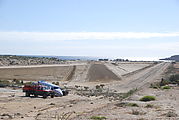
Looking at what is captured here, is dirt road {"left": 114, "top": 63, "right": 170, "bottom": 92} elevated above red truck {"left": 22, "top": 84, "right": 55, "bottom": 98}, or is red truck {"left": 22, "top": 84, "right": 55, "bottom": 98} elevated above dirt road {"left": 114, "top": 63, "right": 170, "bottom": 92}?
red truck {"left": 22, "top": 84, "right": 55, "bottom": 98}

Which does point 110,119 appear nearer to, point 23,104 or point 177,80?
point 23,104

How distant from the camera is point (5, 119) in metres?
18.1

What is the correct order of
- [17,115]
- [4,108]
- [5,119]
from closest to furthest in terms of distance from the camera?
[5,119], [17,115], [4,108]

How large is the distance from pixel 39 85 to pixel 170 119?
61.3 ft

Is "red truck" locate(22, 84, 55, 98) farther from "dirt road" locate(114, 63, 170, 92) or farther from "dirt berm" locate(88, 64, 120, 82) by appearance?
"dirt berm" locate(88, 64, 120, 82)

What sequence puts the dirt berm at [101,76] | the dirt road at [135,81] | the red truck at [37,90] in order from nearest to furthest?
the red truck at [37,90], the dirt road at [135,81], the dirt berm at [101,76]

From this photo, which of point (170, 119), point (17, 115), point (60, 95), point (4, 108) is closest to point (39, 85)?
point (60, 95)

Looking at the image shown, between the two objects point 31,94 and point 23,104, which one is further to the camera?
point 31,94

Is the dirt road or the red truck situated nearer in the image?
the red truck

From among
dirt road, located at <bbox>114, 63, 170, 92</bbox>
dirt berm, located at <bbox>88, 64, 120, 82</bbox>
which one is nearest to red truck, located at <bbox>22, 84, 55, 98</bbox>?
dirt road, located at <bbox>114, 63, 170, 92</bbox>

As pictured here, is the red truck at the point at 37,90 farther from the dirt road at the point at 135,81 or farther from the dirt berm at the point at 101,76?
the dirt berm at the point at 101,76

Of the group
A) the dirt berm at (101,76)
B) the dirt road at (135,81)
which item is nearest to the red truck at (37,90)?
the dirt road at (135,81)

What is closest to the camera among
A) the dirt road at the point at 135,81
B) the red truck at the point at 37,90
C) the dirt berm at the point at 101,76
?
the red truck at the point at 37,90

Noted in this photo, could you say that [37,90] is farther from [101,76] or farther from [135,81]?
[101,76]
